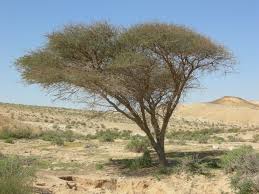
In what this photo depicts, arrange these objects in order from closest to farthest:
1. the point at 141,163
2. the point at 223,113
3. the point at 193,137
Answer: the point at 141,163 < the point at 193,137 < the point at 223,113

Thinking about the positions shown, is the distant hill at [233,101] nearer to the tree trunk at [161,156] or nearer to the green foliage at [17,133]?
the green foliage at [17,133]

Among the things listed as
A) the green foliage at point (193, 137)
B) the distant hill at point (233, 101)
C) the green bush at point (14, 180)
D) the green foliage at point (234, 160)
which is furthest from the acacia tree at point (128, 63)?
the distant hill at point (233, 101)

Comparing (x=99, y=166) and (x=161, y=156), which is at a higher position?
(x=161, y=156)

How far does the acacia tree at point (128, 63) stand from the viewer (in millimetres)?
20000

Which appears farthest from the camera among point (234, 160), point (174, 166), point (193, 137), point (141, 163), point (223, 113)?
point (223, 113)

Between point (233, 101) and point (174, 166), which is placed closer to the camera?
point (174, 166)

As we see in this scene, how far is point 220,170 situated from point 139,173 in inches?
123

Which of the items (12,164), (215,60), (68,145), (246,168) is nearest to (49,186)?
(12,164)

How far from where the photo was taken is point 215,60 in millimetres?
21719

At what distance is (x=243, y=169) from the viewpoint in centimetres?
1681

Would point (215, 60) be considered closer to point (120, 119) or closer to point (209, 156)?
point (209, 156)

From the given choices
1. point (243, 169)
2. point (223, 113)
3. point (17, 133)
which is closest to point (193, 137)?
point (17, 133)

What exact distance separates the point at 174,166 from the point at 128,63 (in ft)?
14.1

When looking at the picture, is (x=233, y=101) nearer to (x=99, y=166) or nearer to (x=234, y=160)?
(x=99, y=166)
